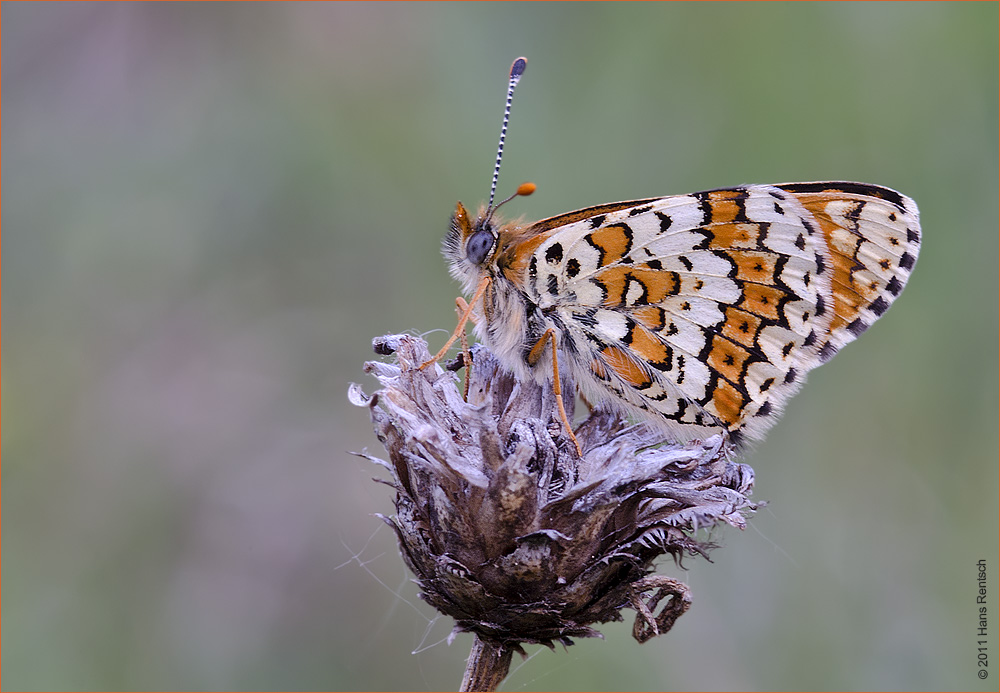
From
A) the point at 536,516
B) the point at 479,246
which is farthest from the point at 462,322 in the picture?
the point at 536,516

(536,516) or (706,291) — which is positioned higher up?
(706,291)

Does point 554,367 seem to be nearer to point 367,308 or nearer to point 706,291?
point 706,291

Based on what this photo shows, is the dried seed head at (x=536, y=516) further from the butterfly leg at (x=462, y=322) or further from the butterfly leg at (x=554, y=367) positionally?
the butterfly leg at (x=462, y=322)

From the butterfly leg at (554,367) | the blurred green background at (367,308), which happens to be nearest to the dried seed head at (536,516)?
the butterfly leg at (554,367)

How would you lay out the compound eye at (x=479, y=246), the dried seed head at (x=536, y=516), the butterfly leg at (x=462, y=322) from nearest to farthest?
1. the dried seed head at (x=536, y=516)
2. the butterfly leg at (x=462, y=322)
3. the compound eye at (x=479, y=246)

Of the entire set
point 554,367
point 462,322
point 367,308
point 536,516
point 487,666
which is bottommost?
point 487,666
